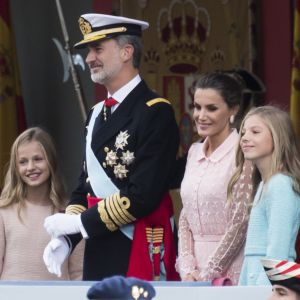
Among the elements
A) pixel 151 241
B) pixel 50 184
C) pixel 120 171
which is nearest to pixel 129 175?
pixel 120 171

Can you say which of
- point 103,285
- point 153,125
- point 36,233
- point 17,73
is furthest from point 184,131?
point 103,285

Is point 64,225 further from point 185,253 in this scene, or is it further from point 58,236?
point 185,253

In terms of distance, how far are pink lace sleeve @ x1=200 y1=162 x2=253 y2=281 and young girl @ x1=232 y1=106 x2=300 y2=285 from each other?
0.08 metres

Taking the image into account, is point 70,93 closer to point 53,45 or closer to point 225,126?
point 53,45

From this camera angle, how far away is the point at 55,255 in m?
5.61

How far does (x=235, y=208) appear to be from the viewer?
5441mm

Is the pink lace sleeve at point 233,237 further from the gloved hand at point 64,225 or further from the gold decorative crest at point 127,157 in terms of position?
the gloved hand at point 64,225

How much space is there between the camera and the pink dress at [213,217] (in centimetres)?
542

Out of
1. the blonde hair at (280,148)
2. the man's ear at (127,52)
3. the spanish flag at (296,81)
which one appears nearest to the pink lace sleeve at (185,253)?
the blonde hair at (280,148)

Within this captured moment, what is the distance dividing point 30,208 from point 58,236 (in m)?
0.72

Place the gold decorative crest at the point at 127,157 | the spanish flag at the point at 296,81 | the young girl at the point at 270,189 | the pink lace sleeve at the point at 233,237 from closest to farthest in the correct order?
the young girl at the point at 270,189, the pink lace sleeve at the point at 233,237, the gold decorative crest at the point at 127,157, the spanish flag at the point at 296,81

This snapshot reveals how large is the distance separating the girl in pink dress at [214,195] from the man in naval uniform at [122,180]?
0.11 meters

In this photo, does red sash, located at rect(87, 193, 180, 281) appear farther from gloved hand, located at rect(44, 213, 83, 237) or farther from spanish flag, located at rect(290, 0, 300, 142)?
spanish flag, located at rect(290, 0, 300, 142)

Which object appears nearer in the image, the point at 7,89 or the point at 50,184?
the point at 50,184
